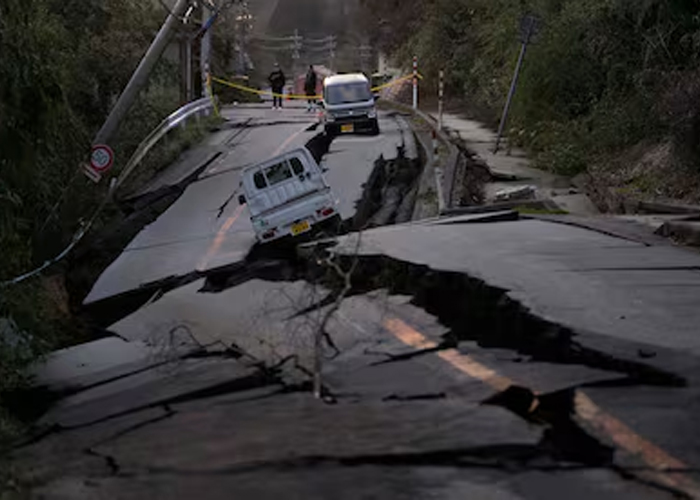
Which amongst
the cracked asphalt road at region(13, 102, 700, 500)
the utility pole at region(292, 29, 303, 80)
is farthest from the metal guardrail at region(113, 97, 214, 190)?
the utility pole at region(292, 29, 303, 80)

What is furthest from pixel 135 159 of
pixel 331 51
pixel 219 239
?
pixel 331 51

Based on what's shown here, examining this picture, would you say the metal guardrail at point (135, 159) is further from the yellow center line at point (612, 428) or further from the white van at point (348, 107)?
the white van at point (348, 107)

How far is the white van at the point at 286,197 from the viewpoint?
14438mm

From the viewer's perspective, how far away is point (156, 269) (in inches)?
540

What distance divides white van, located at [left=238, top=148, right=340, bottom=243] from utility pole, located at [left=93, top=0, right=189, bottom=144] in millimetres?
3708

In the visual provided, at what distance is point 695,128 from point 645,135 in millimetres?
3707

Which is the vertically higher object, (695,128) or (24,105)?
(24,105)

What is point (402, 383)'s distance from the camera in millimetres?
7391

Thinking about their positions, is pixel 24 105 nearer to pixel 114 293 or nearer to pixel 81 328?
pixel 81 328

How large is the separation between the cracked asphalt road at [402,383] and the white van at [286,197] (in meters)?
1.62

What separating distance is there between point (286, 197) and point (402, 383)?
7.86 meters

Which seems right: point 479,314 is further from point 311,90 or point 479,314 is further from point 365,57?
point 365,57

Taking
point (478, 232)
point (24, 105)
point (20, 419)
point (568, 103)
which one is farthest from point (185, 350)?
point (568, 103)

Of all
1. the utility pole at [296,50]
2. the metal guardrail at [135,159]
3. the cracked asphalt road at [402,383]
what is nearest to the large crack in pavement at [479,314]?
the cracked asphalt road at [402,383]
